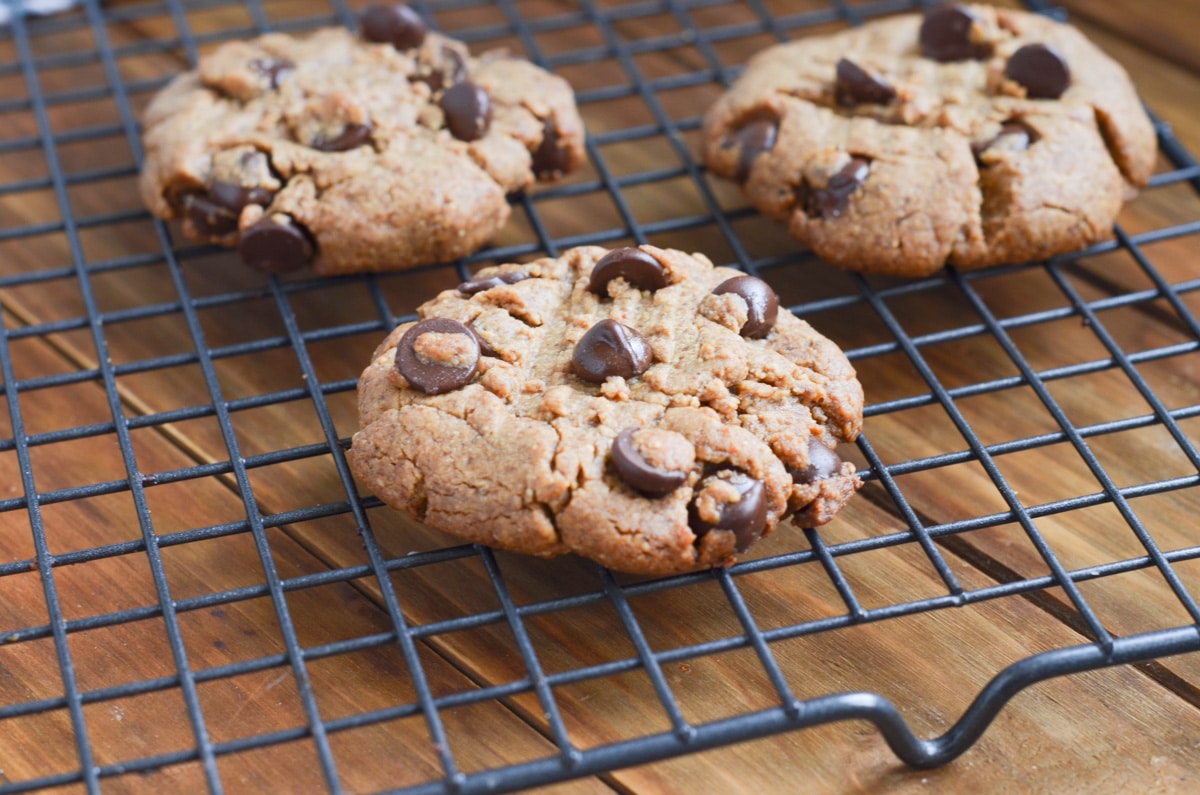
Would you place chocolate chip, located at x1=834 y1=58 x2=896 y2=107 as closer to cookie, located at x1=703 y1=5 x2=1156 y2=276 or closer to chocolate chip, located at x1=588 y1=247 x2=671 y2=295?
cookie, located at x1=703 y1=5 x2=1156 y2=276

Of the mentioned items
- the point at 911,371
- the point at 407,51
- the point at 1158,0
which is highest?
the point at 1158,0

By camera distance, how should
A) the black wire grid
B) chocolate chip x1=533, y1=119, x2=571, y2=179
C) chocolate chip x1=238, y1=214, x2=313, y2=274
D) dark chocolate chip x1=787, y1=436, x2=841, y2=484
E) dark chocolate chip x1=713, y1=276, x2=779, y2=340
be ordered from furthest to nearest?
chocolate chip x1=533, y1=119, x2=571, y2=179, chocolate chip x1=238, y1=214, x2=313, y2=274, dark chocolate chip x1=713, y1=276, x2=779, y2=340, dark chocolate chip x1=787, y1=436, x2=841, y2=484, the black wire grid

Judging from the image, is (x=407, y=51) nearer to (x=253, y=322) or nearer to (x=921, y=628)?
(x=253, y=322)

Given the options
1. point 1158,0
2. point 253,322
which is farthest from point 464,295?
point 1158,0

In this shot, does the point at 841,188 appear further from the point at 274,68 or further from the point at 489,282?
the point at 274,68

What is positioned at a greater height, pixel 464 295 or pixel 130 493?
pixel 464 295

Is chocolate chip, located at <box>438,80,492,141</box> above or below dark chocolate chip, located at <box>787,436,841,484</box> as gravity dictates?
above

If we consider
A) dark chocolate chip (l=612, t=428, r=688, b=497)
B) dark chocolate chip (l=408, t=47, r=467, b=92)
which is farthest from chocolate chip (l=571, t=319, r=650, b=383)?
dark chocolate chip (l=408, t=47, r=467, b=92)
